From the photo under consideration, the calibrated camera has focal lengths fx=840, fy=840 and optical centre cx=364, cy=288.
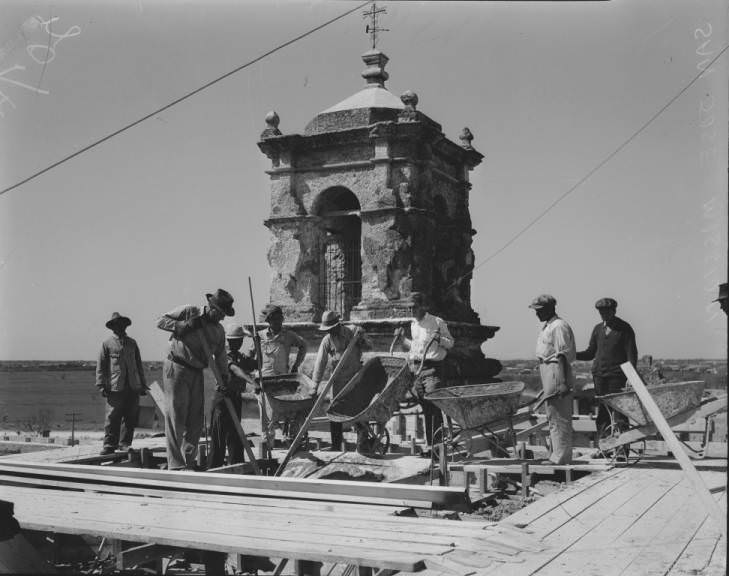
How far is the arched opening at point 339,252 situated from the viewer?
54.9 ft

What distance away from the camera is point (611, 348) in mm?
9469

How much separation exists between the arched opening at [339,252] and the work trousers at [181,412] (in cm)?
802

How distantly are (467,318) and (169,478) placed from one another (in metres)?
11.5

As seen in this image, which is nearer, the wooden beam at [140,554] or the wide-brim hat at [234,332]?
the wooden beam at [140,554]

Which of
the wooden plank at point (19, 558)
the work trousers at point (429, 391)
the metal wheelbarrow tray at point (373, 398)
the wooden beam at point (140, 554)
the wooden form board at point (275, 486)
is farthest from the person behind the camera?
the work trousers at point (429, 391)

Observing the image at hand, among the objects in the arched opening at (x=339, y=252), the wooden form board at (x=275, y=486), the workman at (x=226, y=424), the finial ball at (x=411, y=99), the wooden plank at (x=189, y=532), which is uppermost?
the finial ball at (x=411, y=99)

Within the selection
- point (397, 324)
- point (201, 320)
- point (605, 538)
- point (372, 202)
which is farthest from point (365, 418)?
point (372, 202)

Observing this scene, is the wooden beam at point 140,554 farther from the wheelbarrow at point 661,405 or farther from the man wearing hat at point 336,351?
the wheelbarrow at point 661,405

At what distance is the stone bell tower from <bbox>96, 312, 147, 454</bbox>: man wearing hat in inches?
216

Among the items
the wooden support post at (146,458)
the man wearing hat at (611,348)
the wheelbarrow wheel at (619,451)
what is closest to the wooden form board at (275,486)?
the wooden support post at (146,458)

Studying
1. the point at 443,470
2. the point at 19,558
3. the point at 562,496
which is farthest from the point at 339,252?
the point at 19,558

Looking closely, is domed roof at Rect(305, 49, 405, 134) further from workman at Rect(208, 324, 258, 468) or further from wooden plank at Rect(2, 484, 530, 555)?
wooden plank at Rect(2, 484, 530, 555)

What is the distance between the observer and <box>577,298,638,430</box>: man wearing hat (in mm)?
9438

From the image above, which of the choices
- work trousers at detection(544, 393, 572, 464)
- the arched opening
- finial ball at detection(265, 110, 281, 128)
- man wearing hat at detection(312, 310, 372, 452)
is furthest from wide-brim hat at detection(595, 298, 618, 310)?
finial ball at detection(265, 110, 281, 128)
